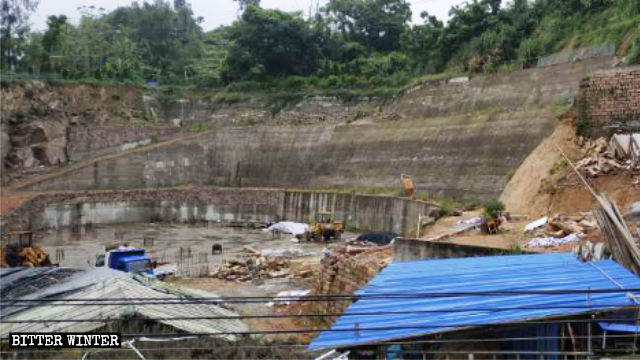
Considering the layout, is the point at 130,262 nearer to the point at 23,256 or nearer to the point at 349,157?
the point at 23,256

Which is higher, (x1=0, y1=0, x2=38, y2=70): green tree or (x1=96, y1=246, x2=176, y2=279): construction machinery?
(x1=0, y1=0, x2=38, y2=70): green tree

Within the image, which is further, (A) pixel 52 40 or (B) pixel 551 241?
(A) pixel 52 40

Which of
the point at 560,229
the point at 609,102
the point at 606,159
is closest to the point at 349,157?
the point at 609,102

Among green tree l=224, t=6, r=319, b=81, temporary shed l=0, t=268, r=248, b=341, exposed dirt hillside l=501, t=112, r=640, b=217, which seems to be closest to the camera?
temporary shed l=0, t=268, r=248, b=341

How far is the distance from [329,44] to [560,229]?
37893 mm

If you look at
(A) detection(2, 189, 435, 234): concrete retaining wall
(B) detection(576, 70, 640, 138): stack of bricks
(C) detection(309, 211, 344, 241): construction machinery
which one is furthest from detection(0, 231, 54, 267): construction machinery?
(B) detection(576, 70, 640, 138): stack of bricks

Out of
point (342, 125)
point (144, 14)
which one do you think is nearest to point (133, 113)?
Answer: point (342, 125)

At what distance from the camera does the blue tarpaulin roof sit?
7613mm

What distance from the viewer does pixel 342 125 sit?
37375 mm

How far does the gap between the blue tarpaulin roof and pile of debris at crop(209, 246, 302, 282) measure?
30.0 ft

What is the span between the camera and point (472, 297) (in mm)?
8680

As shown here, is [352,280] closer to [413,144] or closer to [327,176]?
[413,144]

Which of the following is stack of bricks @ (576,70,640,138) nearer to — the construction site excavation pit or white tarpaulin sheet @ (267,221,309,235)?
the construction site excavation pit

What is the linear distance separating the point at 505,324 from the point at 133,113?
4196 centimetres
